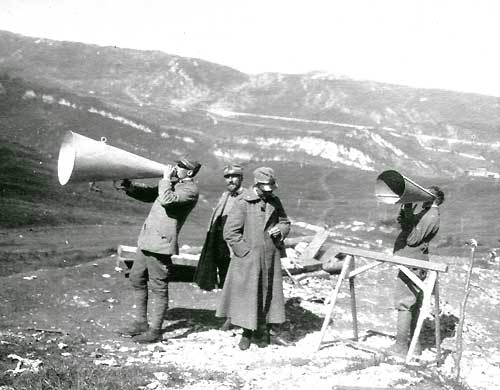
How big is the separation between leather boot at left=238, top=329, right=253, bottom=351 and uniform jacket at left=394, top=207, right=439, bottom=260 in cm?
221

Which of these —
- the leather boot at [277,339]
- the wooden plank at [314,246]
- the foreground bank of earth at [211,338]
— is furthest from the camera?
the wooden plank at [314,246]

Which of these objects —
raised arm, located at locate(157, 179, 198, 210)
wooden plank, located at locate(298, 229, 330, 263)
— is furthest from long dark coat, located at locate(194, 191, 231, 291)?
wooden plank, located at locate(298, 229, 330, 263)

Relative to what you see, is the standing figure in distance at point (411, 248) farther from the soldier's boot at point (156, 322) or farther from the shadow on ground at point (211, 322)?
the soldier's boot at point (156, 322)

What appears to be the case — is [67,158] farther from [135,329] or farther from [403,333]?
[403,333]

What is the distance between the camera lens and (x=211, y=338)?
7.66 meters

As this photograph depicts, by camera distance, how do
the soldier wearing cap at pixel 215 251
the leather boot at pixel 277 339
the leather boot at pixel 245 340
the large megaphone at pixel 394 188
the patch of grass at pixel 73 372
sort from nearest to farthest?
the patch of grass at pixel 73 372
the large megaphone at pixel 394 188
the leather boot at pixel 245 340
the leather boot at pixel 277 339
the soldier wearing cap at pixel 215 251

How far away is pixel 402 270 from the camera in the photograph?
7.05 m

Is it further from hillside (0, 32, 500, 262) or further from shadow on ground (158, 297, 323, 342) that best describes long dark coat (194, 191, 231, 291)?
hillside (0, 32, 500, 262)

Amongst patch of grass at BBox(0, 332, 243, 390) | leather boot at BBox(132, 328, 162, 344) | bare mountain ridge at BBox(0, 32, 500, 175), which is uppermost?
bare mountain ridge at BBox(0, 32, 500, 175)

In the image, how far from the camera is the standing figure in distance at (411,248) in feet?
23.9

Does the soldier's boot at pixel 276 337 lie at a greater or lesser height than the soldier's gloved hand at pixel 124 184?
lesser

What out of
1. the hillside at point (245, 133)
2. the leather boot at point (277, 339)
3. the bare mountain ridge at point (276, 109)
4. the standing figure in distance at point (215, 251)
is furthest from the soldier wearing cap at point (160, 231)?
the bare mountain ridge at point (276, 109)

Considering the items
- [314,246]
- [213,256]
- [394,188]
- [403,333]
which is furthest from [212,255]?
[314,246]

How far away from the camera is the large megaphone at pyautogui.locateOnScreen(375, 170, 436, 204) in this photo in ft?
21.5
